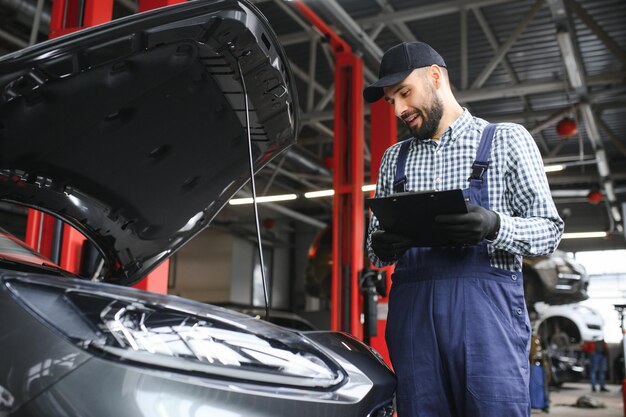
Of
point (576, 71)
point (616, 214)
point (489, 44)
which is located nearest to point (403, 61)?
point (576, 71)

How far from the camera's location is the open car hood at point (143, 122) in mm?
1238

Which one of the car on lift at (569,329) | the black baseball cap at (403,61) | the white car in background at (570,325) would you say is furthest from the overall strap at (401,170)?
the white car in background at (570,325)

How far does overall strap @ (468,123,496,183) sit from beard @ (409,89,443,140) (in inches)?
6.0

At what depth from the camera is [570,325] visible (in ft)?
42.5

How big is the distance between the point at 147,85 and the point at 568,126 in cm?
759

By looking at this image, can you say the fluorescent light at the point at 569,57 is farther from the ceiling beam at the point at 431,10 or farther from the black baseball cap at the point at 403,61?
the black baseball cap at the point at 403,61

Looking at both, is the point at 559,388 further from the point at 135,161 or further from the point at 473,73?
the point at 135,161

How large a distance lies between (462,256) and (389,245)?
0.20 meters

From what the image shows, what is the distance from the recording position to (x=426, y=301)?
1.54 meters

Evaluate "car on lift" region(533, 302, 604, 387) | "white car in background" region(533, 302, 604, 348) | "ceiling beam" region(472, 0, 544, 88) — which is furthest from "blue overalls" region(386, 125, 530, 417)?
"white car in background" region(533, 302, 604, 348)

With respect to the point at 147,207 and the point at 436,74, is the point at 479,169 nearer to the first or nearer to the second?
the point at 436,74

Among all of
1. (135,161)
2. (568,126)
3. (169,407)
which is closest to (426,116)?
(135,161)

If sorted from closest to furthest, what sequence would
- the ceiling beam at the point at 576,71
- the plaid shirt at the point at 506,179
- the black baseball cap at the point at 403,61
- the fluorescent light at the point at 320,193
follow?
1. the plaid shirt at the point at 506,179
2. the black baseball cap at the point at 403,61
3. the ceiling beam at the point at 576,71
4. the fluorescent light at the point at 320,193

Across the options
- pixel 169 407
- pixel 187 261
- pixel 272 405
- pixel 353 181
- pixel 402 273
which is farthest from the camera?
pixel 187 261
